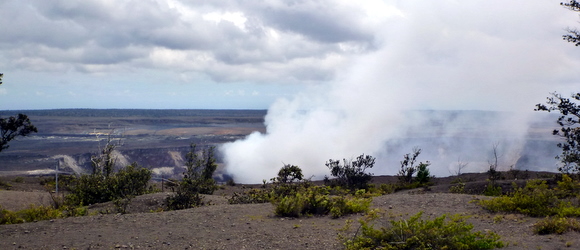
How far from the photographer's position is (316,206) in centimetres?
919

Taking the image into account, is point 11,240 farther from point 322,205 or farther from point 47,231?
point 322,205

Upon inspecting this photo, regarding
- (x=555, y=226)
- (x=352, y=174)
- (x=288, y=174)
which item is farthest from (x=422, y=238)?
(x=352, y=174)

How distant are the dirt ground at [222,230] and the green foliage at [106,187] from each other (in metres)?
5.04

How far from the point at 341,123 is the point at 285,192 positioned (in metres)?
34.7

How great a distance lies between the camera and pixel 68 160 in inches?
1630

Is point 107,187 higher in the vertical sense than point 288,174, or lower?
lower

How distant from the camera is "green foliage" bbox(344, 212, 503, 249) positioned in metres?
6.36

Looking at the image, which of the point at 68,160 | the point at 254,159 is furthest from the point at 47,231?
the point at 68,160

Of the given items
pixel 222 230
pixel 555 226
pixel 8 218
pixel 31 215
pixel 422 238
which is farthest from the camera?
pixel 31 215

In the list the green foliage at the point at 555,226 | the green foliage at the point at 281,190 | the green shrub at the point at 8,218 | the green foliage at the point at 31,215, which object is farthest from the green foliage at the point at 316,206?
the green shrub at the point at 8,218

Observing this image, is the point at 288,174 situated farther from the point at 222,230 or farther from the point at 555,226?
the point at 555,226

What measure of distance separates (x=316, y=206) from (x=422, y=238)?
3025 mm

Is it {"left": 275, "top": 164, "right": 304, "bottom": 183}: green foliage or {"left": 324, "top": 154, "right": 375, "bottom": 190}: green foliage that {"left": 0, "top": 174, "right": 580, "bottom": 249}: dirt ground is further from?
{"left": 324, "top": 154, "right": 375, "bottom": 190}: green foliage

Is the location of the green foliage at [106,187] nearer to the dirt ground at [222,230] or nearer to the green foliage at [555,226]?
the dirt ground at [222,230]
